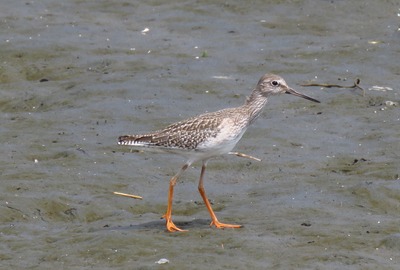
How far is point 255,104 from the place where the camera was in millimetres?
11992

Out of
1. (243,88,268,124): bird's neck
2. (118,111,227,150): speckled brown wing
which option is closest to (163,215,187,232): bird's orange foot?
(118,111,227,150): speckled brown wing

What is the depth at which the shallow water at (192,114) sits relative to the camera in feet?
35.0

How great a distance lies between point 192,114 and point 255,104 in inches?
135

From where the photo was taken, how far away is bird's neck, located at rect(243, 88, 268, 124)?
11.9 m

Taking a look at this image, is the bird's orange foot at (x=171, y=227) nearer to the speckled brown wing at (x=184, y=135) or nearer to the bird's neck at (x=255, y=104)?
the speckled brown wing at (x=184, y=135)

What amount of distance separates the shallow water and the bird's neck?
109 centimetres

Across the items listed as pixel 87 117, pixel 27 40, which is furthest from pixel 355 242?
pixel 27 40

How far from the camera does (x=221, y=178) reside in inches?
534

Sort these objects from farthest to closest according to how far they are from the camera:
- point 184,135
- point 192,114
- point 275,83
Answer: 1. point 192,114
2. point 275,83
3. point 184,135

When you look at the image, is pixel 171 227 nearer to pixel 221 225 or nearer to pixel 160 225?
pixel 160 225

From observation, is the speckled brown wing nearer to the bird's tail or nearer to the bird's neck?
the bird's tail

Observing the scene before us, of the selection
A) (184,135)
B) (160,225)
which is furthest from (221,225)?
(184,135)

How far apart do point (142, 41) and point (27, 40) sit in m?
1.91

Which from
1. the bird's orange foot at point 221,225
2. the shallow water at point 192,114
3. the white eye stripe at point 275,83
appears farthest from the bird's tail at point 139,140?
the white eye stripe at point 275,83
